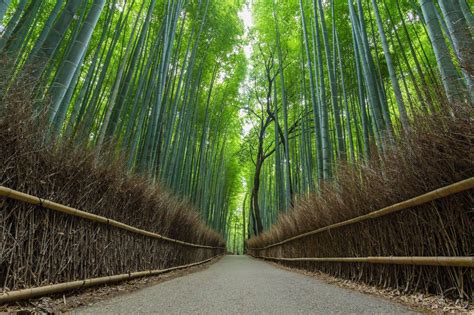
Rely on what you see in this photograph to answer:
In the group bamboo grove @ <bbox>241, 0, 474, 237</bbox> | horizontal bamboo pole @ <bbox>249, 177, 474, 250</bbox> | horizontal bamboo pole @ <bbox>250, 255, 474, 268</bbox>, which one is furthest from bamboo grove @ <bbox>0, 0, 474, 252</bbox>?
horizontal bamboo pole @ <bbox>250, 255, 474, 268</bbox>

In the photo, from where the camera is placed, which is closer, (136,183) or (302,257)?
(136,183)

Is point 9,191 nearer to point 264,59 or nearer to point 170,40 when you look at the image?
point 170,40

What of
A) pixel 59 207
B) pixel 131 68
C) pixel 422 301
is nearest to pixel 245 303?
pixel 422 301

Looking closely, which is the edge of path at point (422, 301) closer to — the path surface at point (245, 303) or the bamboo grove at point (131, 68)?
the path surface at point (245, 303)

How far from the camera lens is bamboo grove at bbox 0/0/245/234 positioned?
7.22 ft

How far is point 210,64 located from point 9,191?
22.9 ft

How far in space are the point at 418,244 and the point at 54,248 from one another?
2183 mm

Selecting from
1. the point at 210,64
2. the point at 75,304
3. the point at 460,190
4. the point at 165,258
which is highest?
the point at 210,64

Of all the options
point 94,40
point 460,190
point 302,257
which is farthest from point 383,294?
point 94,40

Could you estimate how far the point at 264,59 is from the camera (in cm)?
1059

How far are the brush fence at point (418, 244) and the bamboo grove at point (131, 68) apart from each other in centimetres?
225

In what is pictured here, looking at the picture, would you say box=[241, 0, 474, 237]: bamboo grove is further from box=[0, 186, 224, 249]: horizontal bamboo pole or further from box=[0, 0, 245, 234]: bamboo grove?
box=[0, 186, 224, 249]: horizontal bamboo pole

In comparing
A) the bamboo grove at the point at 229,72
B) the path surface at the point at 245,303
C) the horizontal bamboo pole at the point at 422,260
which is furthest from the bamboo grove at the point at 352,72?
the path surface at the point at 245,303

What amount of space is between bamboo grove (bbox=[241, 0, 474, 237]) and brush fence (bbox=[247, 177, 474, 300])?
0.49 m
